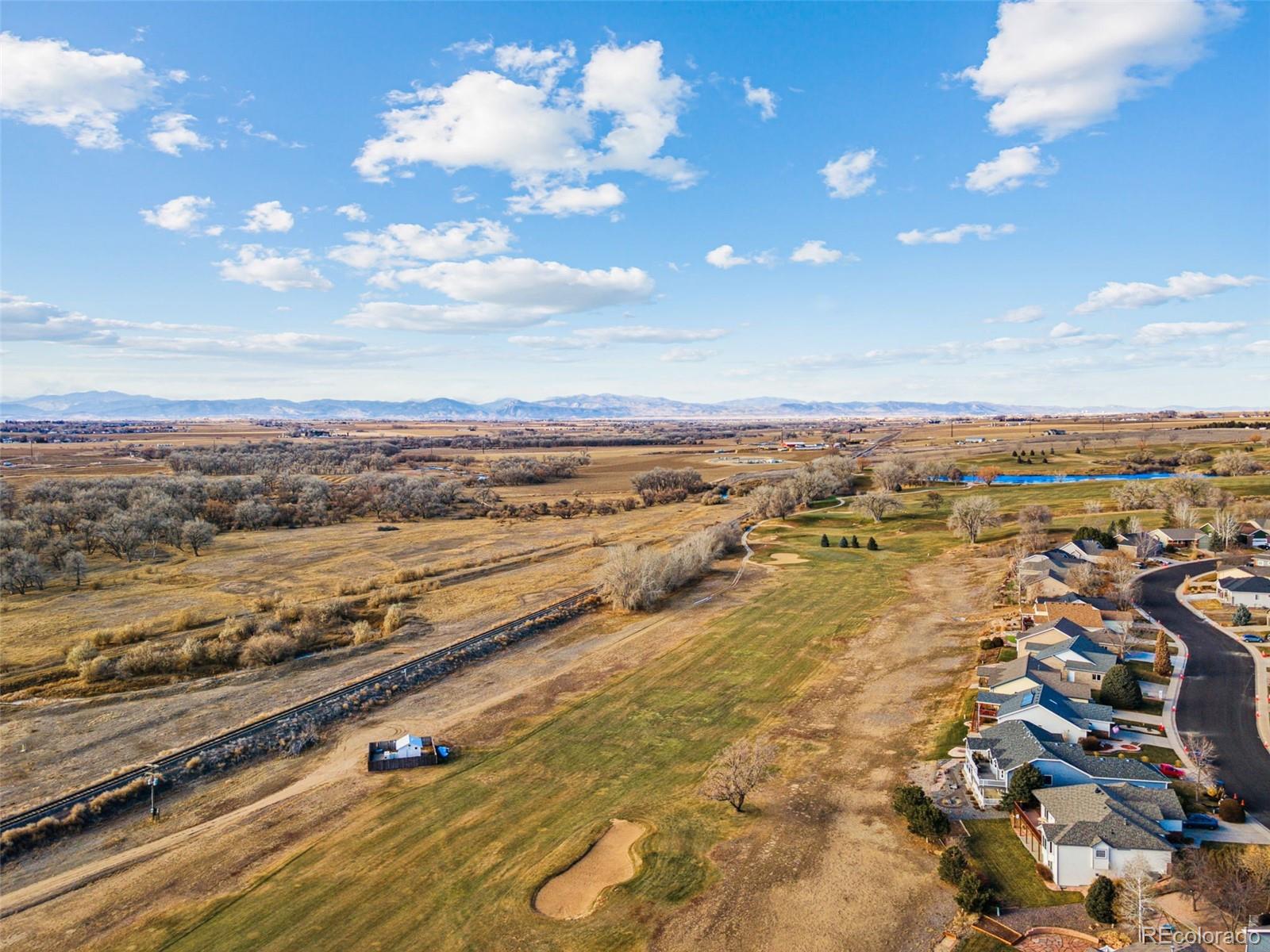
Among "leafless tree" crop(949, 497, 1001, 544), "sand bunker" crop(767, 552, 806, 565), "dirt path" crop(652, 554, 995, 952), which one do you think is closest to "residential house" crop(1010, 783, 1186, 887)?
"dirt path" crop(652, 554, 995, 952)

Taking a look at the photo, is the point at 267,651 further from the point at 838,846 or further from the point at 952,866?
the point at 952,866

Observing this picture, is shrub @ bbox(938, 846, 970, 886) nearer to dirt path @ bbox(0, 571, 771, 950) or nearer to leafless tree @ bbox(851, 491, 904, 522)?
dirt path @ bbox(0, 571, 771, 950)

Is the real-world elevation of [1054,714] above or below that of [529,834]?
above

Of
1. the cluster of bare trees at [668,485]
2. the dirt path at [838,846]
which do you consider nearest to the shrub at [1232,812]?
the dirt path at [838,846]

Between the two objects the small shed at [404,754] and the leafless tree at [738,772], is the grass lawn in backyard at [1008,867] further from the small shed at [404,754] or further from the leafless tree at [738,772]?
the small shed at [404,754]

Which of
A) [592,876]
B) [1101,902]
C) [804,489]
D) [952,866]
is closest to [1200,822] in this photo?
[1101,902]
